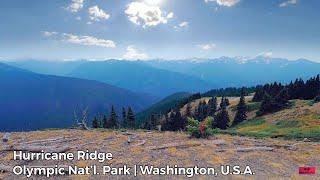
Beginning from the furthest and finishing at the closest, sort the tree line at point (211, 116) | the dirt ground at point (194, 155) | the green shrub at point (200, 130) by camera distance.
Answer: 1. the tree line at point (211, 116)
2. the green shrub at point (200, 130)
3. the dirt ground at point (194, 155)

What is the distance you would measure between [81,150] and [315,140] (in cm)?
2154

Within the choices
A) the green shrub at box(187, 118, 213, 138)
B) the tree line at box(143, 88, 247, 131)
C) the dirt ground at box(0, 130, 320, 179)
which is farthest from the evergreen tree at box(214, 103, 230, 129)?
the green shrub at box(187, 118, 213, 138)

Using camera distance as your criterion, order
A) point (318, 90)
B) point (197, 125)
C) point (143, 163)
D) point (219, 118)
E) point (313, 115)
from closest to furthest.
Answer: point (143, 163)
point (197, 125)
point (313, 115)
point (219, 118)
point (318, 90)

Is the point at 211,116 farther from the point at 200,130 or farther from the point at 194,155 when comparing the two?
the point at 194,155

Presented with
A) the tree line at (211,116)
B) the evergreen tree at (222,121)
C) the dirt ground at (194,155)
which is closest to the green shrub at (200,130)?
the dirt ground at (194,155)

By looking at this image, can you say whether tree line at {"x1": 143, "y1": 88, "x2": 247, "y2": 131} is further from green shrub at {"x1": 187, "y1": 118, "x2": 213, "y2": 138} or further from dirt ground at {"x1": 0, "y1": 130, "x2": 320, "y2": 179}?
dirt ground at {"x1": 0, "y1": 130, "x2": 320, "y2": 179}

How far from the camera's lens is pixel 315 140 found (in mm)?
34750

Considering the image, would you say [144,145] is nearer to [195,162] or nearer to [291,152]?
[195,162]

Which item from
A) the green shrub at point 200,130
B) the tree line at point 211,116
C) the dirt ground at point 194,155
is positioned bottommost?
the tree line at point 211,116

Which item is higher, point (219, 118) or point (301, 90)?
point (301, 90)

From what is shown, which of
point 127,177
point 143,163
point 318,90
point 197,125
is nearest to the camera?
point 127,177

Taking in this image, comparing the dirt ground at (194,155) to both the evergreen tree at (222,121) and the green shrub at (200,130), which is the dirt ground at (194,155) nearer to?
the green shrub at (200,130)

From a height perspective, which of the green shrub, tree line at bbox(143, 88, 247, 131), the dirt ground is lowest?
tree line at bbox(143, 88, 247, 131)

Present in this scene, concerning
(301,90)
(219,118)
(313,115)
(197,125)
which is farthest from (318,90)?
(197,125)
